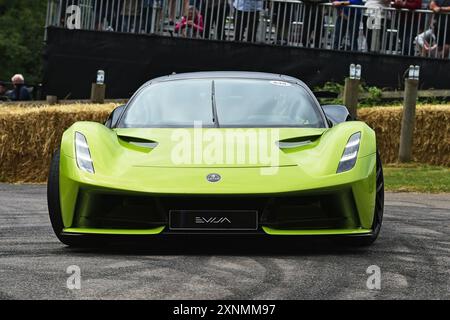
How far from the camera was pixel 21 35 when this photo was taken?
157 ft

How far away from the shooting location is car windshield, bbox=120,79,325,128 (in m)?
8.54

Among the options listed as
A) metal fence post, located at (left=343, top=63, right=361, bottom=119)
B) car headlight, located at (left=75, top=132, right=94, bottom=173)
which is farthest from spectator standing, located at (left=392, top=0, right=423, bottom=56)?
car headlight, located at (left=75, top=132, right=94, bottom=173)

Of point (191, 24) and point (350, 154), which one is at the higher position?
point (191, 24)

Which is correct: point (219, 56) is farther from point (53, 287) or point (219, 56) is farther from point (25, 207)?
point (53, 287)

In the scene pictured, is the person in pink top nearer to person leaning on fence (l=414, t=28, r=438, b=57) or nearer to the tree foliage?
person leaning on fence (l=414, t=28, r=438, b=57)

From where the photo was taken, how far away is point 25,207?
11.5 m

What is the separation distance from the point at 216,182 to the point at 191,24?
50.0 feet

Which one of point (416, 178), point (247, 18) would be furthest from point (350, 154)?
point (247, 18)

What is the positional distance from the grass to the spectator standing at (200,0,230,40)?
18.8ft

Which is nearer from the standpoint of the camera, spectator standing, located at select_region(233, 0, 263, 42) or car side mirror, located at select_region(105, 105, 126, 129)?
car side mirror, located at select_region(105, 105, 126, 129)

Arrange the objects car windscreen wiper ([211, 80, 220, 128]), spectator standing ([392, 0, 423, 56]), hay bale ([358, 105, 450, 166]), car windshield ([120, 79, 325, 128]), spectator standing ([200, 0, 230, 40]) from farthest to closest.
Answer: spectator standing ([200, 0, 230, 40]) → spectator standing ([392, 0, 423, 56]) → hay bale ([358, 105, 450, 166]) → car windshield ([120, 79, 325, 128]) → car windscreen wiper ([211, 80, 220, 128])

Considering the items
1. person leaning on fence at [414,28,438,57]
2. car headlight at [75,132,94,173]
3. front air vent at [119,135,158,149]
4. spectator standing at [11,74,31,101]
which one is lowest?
spectator standing at [11,74,31,101]

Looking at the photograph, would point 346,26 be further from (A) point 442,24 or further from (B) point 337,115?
(B) point 337,115

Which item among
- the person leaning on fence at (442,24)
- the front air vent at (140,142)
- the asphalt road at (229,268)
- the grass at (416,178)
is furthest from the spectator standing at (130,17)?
the front air vent at (140,142)
